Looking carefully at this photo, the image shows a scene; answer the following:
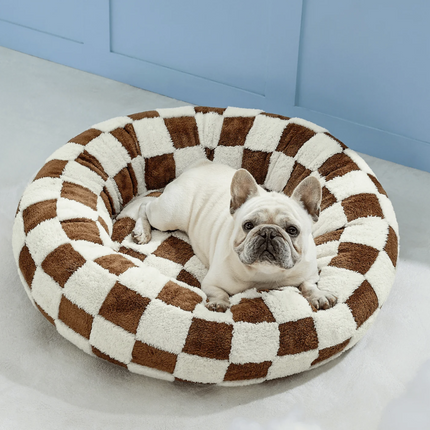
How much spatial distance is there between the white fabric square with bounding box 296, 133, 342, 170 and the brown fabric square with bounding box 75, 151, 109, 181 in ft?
2.73

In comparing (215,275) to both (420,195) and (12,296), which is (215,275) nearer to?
(12,296)

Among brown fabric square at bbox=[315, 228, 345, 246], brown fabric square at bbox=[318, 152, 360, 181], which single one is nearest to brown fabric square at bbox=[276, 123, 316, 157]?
brown fabric square at bbox=[318, 152, 360, 181]

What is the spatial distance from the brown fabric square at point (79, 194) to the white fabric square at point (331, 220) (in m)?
0.88

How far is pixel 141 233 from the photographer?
7.99ft

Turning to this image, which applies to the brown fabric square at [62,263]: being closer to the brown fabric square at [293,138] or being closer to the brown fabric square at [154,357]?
the brown fabric square at [154,357]

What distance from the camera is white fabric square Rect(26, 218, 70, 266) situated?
2.02m

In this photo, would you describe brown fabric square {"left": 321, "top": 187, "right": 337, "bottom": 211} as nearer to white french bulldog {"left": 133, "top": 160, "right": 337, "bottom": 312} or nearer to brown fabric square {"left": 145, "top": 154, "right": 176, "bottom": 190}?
white french bulldog {"left": 133, "top": 160, "right": 337, "bottom": 312}

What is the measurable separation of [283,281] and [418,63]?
1.40 m

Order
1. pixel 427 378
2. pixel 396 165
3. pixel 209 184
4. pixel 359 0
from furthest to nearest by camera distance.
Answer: pixel 396 165, pixel 359 0, pixel 209 184, pixel 427 378

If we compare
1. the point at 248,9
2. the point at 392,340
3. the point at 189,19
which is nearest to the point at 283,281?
the point at 392,340

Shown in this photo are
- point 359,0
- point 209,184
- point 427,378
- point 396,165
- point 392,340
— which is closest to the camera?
point 427,378

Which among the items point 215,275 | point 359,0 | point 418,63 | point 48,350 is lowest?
point 48,350

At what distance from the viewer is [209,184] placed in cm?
238

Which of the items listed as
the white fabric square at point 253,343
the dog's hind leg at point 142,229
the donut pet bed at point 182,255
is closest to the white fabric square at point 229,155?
the donut pet bed at point 182,255
